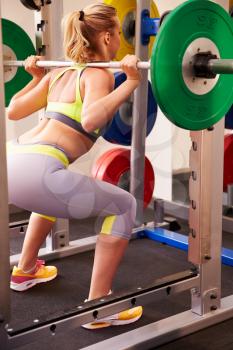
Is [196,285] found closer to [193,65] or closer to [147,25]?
[193,65]

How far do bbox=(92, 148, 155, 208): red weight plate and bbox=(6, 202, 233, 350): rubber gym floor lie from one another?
0.40 meters

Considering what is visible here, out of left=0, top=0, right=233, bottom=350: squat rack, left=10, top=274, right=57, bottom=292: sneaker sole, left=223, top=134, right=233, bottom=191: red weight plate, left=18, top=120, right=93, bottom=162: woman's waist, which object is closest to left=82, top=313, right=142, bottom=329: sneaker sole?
left=0, top=0, right=233, bottom=350: squat rack

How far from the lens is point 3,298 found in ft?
5.09

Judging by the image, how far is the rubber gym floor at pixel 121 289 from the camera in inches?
75.4

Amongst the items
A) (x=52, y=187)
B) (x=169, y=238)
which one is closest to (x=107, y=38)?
(x=52, y=187)

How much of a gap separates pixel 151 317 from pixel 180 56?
1.06 metres

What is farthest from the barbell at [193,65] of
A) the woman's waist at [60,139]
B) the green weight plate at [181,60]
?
the woman's waist at [60,139]

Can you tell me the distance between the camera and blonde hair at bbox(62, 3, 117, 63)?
1851mm

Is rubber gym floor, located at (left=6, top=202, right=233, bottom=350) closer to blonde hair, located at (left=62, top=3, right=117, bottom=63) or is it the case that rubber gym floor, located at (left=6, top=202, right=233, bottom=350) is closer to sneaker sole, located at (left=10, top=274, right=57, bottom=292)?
sneaker sole, located at (left=10, top=274, right=57, bottom=292)

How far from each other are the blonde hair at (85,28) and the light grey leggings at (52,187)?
36 cm

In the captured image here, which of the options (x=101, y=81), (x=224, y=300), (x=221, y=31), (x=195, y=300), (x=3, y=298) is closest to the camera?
(x=3, y=298)

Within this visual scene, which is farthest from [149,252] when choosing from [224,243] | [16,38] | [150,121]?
[16,38]

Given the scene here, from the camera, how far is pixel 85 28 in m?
1.86

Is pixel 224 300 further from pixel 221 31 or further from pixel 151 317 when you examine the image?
pixel 221 31
